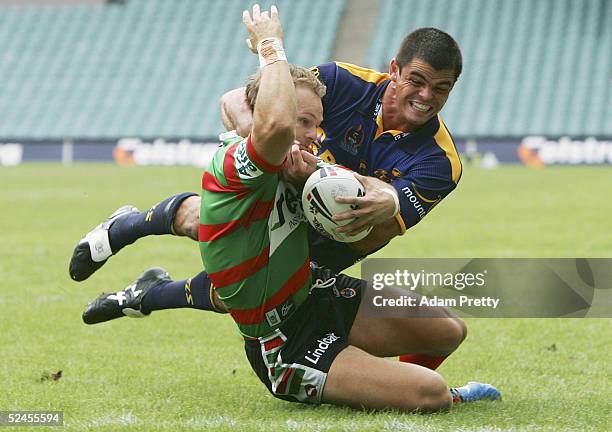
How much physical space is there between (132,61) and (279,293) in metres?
28.7

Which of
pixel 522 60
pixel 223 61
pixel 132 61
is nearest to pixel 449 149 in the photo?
pixel 522 60

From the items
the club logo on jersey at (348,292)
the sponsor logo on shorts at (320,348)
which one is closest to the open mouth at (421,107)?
the club logo on jersey at (348,292)

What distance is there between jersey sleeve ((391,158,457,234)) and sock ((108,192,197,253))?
1.33 m

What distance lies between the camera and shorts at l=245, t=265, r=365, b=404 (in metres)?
4.93

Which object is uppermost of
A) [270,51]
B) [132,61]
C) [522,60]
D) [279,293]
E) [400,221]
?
[270,51]

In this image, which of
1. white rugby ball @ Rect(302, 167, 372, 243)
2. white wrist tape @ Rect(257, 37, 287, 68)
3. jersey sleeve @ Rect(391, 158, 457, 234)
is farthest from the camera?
jersey sleeve @ Rect(391, 158, 457, 234)

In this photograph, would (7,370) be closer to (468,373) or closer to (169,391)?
(169,391)

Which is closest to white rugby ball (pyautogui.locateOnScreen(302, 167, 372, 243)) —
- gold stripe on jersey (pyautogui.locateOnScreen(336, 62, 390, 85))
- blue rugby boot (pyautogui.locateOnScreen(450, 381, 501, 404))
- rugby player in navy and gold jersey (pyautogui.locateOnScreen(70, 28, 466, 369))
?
rugby player in navy and gold jersey (pyautogui.locateOnScreen(70, 28, 466, 369))

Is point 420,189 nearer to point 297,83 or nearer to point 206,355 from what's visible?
point 297,83

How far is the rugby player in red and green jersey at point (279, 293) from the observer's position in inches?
185

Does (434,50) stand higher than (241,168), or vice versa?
(434,50)

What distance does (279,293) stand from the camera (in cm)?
498

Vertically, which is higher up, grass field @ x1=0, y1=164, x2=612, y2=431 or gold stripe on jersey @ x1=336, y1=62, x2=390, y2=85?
gold stripe on jersey @ x1=336, y1=62, x2=390, y2=85

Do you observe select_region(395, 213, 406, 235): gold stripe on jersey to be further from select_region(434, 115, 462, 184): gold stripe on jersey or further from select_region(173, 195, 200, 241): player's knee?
select_region(173, 195, 200, 241): player's knee
